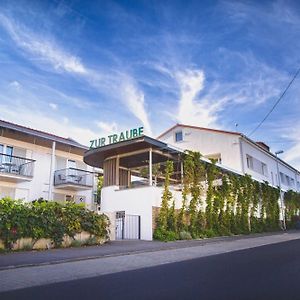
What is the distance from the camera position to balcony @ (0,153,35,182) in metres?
22.5

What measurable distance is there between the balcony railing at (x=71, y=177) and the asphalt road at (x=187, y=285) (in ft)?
59.2

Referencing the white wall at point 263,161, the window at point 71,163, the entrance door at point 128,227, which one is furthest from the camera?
the white wall at point 263,161

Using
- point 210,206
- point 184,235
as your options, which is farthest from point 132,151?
point 210,206

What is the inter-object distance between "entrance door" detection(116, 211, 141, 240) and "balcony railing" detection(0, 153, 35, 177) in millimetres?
7707

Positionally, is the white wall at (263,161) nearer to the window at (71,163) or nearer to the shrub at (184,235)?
the shrub at (184,235)

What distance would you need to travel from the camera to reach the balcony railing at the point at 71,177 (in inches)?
1025

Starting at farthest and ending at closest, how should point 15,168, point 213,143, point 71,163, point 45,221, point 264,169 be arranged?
point 264,169 < point 213,143 < point 71,163 < point 15,168 < point 45,221

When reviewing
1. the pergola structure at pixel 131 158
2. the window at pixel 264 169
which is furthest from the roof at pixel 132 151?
the window at pixel 264 169

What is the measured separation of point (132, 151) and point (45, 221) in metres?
8.45

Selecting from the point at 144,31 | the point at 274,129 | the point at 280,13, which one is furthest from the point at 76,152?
the point at 280,13

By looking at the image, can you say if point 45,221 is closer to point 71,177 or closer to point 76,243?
point 76,243

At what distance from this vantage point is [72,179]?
2630cm

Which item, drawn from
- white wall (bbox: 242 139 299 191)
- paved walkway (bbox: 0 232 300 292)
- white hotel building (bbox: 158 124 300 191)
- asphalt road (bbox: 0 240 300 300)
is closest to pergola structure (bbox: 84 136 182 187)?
white hotel building (bbox: 158 124 300 191)

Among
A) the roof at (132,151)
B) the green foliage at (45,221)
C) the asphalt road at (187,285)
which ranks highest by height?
the roof at (132,151)
